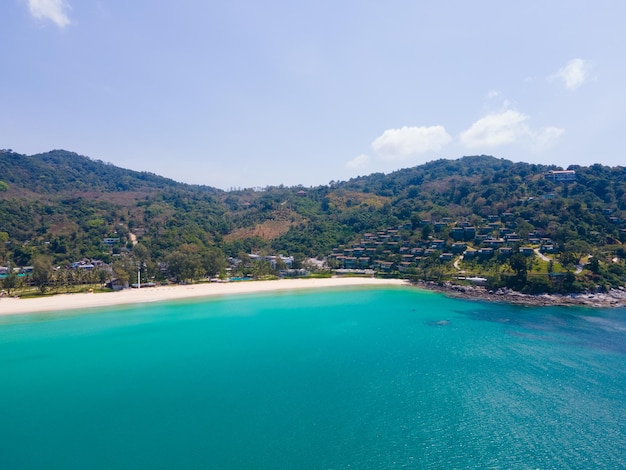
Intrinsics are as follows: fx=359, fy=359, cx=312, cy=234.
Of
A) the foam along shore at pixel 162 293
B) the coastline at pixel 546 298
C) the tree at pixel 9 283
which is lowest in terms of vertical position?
the coastline at pixel 546 298

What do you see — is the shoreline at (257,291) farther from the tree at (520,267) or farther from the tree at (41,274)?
the tree at (41,274)

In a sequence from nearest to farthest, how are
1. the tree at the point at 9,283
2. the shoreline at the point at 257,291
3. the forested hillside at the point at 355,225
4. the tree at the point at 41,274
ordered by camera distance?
the shoreline at the point at 257,291, the tree at the point at 9,283, the tree at the point at 41,274, the forested hillside at the point at 355,225

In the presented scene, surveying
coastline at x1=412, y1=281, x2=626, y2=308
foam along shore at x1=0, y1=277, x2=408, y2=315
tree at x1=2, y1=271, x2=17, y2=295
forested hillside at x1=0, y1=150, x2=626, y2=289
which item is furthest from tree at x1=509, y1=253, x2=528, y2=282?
tree at x1=2, y1=271, x2=17, y2=295

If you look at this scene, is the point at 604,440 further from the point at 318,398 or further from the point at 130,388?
the point at 130,388

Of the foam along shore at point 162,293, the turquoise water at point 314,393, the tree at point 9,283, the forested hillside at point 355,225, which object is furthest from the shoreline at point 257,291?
the turquoise water at point 314,393

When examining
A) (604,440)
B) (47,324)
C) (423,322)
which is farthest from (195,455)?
(47,324)

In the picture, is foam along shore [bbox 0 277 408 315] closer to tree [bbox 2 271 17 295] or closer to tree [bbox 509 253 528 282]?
tree [bbox 2 271 17 295]

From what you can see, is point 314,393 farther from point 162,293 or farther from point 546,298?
point 546,298
